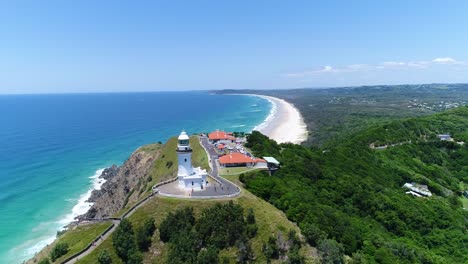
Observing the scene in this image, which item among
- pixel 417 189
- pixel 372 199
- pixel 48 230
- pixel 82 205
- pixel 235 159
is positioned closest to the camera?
pixel 372 199

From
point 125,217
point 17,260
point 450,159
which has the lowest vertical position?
point 17,260

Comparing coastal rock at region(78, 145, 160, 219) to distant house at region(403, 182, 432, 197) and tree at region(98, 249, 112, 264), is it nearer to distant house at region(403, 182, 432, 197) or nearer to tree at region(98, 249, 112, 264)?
tree at region(98, 249, 112, 264)

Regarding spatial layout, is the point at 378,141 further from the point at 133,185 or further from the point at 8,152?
the point at 8,152

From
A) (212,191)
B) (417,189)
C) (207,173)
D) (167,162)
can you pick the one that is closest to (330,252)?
(212,191)

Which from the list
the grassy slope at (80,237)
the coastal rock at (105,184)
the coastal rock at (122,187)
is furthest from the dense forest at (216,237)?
the coastal rock at (105,184)

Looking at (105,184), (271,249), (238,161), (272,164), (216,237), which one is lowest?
(105,184)

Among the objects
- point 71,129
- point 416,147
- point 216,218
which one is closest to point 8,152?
point 71,129

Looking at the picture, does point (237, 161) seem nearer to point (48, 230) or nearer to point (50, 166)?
point (48, 230)
